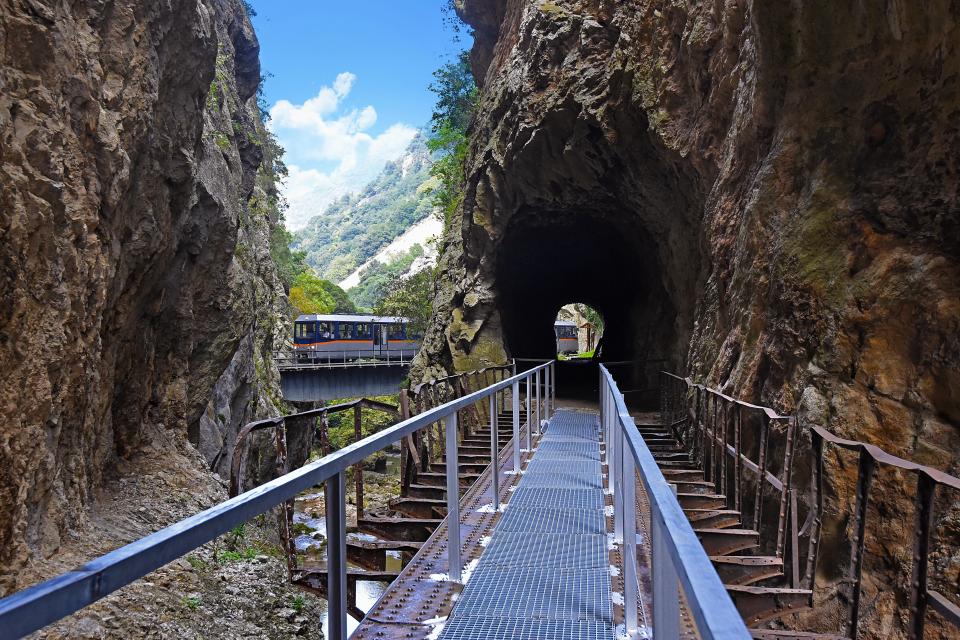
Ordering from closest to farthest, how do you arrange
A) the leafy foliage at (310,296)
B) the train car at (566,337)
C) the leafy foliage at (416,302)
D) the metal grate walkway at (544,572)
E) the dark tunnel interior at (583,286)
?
the metal grate walkway at (544,572)
the dark tunnel interior at (583,286)
the leafy foliage at (416,302)
the leafy foliage at (310,296)
the train car at (566,337)

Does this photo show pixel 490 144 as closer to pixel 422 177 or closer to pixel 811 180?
pixel 811 180

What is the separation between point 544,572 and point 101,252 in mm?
5399

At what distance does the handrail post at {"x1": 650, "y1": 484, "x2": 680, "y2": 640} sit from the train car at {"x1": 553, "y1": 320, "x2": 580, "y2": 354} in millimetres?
57373

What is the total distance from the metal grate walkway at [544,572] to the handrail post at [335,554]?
0.92 m

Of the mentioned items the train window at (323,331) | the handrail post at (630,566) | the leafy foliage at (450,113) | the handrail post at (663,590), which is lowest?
the handrail post at (630,566)

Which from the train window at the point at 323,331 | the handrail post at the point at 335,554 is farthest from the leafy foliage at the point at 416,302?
the handrail post at the point at 335,554

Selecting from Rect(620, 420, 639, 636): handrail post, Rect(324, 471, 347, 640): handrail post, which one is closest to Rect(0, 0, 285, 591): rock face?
Rect(324, 471, 347, 640): handrail post

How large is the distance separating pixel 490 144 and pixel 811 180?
36.7ft

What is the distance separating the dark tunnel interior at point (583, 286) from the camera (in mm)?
17344

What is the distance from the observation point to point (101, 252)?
20.0 feet

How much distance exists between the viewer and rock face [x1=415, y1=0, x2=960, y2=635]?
192 inches

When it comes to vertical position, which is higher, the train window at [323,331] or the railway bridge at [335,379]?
the train window at [323,331]

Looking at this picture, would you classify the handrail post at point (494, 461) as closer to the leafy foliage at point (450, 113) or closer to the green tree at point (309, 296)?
the leafy foliage at point (450, 113)

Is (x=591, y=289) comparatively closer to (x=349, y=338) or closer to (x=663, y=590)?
(x=349, y=338)
